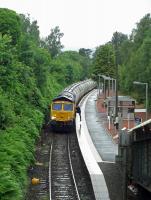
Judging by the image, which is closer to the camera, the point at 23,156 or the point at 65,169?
the point at 23,156

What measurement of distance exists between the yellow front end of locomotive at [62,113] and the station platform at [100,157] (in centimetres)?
108

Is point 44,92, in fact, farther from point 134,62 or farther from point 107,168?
point 107,168

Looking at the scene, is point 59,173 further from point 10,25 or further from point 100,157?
point 10,25

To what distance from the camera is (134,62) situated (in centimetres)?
6231

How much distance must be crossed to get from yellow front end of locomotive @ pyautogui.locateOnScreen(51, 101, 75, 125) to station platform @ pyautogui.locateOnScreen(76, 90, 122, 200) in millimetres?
1082

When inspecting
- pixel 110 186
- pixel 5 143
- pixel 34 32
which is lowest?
pixel 110 186

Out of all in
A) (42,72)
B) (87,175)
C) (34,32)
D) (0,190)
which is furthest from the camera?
(34,32)

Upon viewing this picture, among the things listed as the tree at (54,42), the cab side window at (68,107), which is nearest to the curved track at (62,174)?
the cab side window at (68,107)

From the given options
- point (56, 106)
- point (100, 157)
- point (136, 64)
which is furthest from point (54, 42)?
point (100, 157)

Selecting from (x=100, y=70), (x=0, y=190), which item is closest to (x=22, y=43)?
(x=0, y=190)

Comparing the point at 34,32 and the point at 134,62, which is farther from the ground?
the point at 34,32

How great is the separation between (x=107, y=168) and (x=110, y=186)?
3.81m

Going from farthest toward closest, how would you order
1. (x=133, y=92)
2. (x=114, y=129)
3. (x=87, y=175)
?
(x=133, y=92)
(x=114, y=129)
(x=87, y=175)

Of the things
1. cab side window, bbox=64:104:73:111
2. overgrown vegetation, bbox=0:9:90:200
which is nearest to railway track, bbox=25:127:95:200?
overgrown vegetation, bbox=0:9:90:200
